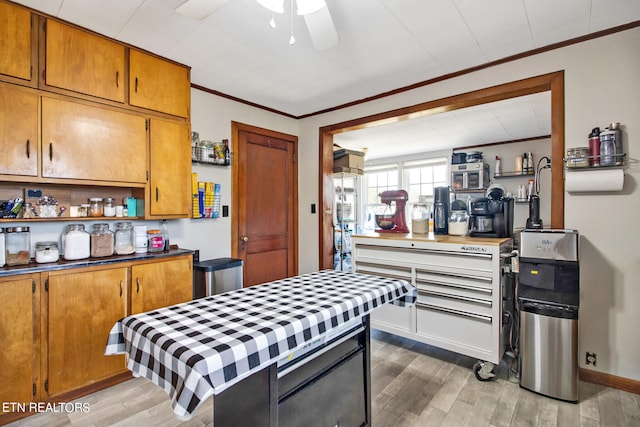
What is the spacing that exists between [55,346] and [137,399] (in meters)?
0.64

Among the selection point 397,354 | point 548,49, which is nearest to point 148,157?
point 397,354

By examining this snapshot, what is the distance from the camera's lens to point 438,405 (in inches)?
80.6

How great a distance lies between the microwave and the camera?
5211 mm

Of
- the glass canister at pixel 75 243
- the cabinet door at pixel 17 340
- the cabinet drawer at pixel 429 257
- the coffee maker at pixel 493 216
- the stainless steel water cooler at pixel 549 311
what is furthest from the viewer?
the coffee maker at pixel 493 216

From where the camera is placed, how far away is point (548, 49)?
2418 millimetres

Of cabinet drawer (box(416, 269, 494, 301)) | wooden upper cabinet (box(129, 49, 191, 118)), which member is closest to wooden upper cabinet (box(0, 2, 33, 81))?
wooden upper cabinet (box(129, 49, 191, 118))

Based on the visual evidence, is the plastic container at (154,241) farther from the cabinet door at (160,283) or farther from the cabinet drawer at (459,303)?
the cabinet drawer at (459,303)

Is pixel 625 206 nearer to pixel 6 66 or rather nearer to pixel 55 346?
pixel 55 346

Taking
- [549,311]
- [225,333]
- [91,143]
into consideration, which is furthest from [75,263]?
[549,311]

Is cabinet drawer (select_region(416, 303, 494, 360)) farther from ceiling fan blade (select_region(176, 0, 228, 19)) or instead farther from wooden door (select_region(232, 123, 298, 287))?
ceiling fan blade (select_region(176, 0, 228, 19))

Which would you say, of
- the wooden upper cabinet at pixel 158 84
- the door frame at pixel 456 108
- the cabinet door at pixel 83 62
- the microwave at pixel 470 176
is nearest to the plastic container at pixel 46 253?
the cabinet door at pixel 83 62

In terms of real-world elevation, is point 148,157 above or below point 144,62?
below

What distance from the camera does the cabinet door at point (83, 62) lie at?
6.72 ft

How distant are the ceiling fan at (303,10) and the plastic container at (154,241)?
1.72 m
